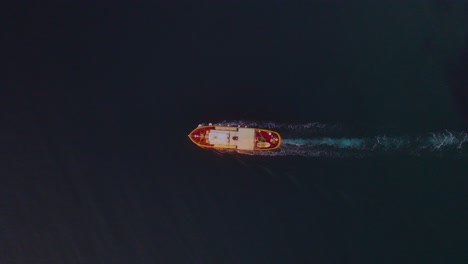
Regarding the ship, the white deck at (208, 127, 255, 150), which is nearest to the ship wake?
the ship

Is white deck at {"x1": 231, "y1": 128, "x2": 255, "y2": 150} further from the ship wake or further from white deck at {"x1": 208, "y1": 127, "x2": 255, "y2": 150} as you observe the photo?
the ship wake

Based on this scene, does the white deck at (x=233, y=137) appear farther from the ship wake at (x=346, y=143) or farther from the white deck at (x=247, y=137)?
the ship wake at (x=346, y=143)

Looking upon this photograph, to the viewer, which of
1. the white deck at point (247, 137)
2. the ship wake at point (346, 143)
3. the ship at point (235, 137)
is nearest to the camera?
the ship wake at point (346, 143)

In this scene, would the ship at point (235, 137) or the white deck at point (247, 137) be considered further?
the ship at point (235, 137)

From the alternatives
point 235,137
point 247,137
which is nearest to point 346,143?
point 247,137

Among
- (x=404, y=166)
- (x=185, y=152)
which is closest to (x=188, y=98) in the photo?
(x=185, y=152)

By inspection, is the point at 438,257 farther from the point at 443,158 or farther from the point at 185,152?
the point at 185,152

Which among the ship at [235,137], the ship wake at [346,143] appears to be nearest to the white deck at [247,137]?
the ship at [235,137]

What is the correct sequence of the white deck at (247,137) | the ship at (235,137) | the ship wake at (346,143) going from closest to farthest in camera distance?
the ship wake at (346,143) < the white deck at (247,137) < the ship at (235,137)
